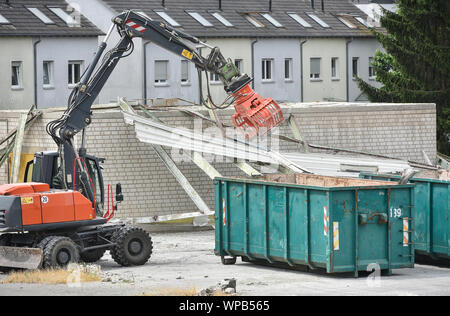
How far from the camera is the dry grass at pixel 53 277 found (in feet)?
59.9

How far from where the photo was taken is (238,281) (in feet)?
60.2

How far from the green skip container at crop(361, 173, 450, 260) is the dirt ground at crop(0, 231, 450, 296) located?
1.27 feet

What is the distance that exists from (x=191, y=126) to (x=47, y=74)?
19129 mm

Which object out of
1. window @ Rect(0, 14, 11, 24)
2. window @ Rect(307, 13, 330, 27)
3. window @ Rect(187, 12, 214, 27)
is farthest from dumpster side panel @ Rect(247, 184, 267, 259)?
window @ Rect(307, 13, 330, 27)

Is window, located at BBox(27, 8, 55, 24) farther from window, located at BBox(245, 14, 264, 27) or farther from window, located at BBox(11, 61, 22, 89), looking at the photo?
window, located at BBox(245, 14, 264, 27)

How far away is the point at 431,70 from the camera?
40.4 metres

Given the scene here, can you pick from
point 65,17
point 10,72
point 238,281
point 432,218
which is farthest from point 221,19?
point 238,281

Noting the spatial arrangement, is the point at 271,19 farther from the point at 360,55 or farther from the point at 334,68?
the point at 360,55

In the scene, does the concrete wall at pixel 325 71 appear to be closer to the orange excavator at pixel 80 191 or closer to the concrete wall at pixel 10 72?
the concrete wall at pixel 10 72

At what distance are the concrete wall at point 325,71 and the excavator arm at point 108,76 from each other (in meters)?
32.1

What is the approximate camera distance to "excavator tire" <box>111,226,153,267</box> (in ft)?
68.7

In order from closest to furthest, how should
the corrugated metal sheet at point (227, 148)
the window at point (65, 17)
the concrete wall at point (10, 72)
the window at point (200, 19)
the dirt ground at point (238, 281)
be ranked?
the dirt ground at point (238, 281) < the corrugated metal sheet at point (227, 148) < the concrete wall at point (10, 72) < the window at point (65, 17) < the window at point (200, 19)

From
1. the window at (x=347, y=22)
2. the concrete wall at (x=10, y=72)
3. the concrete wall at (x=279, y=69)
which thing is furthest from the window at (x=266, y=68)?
the concrete wall at (x=10, y=72)
